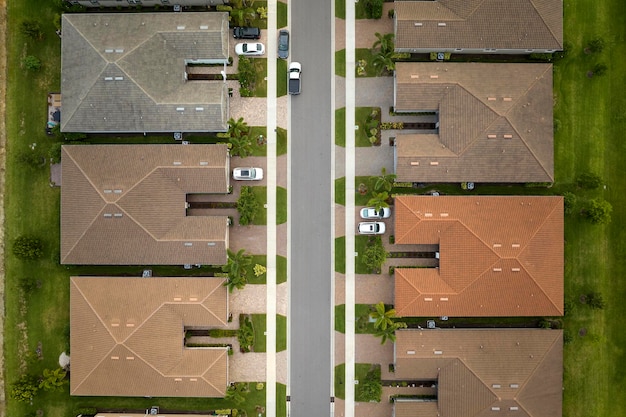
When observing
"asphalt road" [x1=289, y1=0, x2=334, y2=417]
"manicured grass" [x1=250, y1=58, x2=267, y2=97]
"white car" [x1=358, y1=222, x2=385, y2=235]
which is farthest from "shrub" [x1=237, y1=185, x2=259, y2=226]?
"white car" [x1=358, y1=222, x2=385, y2=235]

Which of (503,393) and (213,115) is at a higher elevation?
(213,115)

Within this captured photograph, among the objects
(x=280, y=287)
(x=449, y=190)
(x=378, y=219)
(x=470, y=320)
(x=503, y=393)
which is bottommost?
(x=503, y=393)

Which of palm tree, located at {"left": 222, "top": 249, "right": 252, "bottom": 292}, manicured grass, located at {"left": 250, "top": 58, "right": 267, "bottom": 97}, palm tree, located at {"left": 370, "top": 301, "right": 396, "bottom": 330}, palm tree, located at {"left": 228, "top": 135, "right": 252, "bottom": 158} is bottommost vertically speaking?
palm tree, located at {"left": 370, "top": 301, "right": 396, "bottom": 330}

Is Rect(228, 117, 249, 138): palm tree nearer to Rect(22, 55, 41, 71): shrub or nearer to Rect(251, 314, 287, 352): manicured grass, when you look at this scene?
Rect(251, 314, 287, 352): manicured grass

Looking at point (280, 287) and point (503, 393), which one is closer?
point (503, 393)

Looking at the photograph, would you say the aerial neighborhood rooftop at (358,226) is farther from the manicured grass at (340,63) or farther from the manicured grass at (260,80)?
the manicured grass at (340,63)

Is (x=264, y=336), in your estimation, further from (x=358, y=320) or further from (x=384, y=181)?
(x=384, y=181)

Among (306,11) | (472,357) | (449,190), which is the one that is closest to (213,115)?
(306,11)

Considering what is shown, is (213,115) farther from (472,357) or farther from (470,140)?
(472,357)
